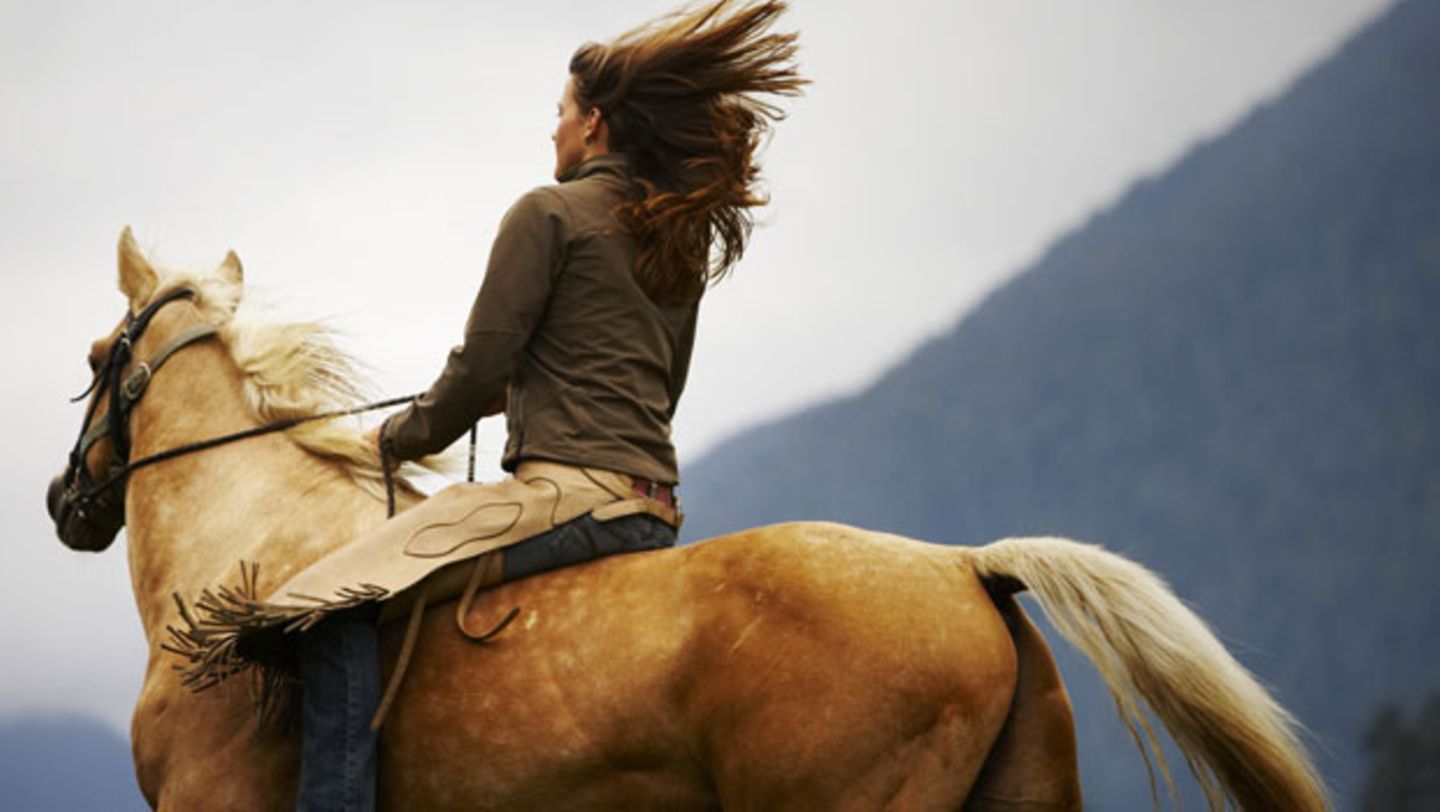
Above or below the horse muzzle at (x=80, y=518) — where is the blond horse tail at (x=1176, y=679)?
below

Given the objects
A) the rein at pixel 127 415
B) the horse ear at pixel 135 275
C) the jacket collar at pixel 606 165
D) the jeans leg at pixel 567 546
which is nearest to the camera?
the jeans leg at pixel 567 546

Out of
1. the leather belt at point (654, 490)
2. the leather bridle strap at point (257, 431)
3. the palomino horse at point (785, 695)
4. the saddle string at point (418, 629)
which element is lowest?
the palomino horse at point (785, 695)

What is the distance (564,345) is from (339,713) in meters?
1.12

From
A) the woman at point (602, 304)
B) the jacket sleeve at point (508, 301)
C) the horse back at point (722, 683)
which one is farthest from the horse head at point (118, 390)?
the horse back at point (722, 683)

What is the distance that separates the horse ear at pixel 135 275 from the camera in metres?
5.34

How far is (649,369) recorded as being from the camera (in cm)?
451

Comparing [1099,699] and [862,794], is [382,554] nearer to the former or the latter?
[862,794]

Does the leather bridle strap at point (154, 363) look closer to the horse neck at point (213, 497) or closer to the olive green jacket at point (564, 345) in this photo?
the horse neck at point (213, 497)

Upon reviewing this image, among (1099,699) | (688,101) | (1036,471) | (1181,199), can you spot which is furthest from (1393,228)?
(688,101)

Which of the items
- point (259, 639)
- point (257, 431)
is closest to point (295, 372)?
point (257, 431)

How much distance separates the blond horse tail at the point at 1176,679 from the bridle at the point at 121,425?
82.1 inches

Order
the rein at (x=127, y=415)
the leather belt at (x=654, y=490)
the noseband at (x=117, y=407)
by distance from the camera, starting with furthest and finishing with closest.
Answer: the noseband at (x=117, y=407), the rein at (x=127, y=415), the leather belt at (x=654, y=490)

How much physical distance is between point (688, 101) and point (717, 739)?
180 cm

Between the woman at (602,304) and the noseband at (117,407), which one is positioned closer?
the woman at (602,304)
